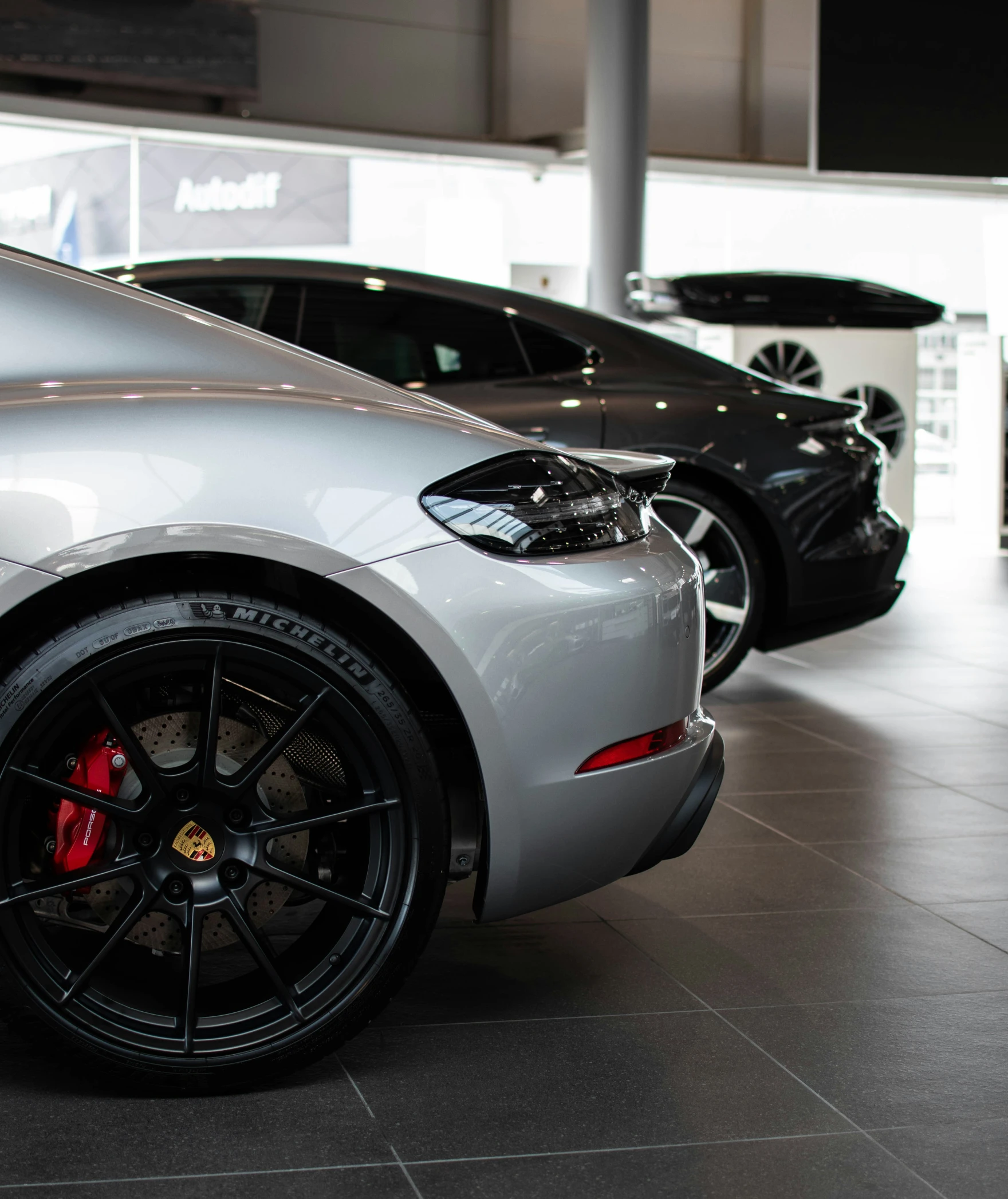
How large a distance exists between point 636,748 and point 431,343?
326cm

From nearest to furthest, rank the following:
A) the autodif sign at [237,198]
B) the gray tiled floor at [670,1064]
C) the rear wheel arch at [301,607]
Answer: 1. the gray tiled floor at [670,1064]
2. the rear wheel arch at [301,607]
3. the autodif sign at [237,198]

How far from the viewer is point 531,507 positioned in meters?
2.20

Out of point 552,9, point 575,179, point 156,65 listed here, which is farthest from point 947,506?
point 156,65

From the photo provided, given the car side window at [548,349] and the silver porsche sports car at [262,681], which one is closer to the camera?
the silver porsche sports car at [262,681]

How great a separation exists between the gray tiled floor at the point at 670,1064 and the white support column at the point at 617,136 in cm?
889

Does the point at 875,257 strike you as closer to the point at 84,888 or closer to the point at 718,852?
the point at 718,852

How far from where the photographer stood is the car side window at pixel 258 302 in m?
5.20

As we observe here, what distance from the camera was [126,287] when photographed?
238 cm

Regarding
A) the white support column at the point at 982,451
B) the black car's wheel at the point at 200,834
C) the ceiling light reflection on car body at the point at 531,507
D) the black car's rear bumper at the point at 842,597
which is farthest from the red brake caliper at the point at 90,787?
the white support column at the point at 982,451

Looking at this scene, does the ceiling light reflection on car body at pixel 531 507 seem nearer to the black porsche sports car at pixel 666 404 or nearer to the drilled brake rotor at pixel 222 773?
the drilled brake rotor at pixel 222 773

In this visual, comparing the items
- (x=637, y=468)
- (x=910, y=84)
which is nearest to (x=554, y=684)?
(x=637, y=468)

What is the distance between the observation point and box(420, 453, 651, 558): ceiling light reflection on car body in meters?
2.14

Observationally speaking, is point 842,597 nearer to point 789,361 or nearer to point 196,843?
point 196,843

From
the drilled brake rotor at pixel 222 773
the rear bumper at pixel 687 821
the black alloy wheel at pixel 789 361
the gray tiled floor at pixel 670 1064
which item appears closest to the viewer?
the gray tiled floor at pixel 670 1064
